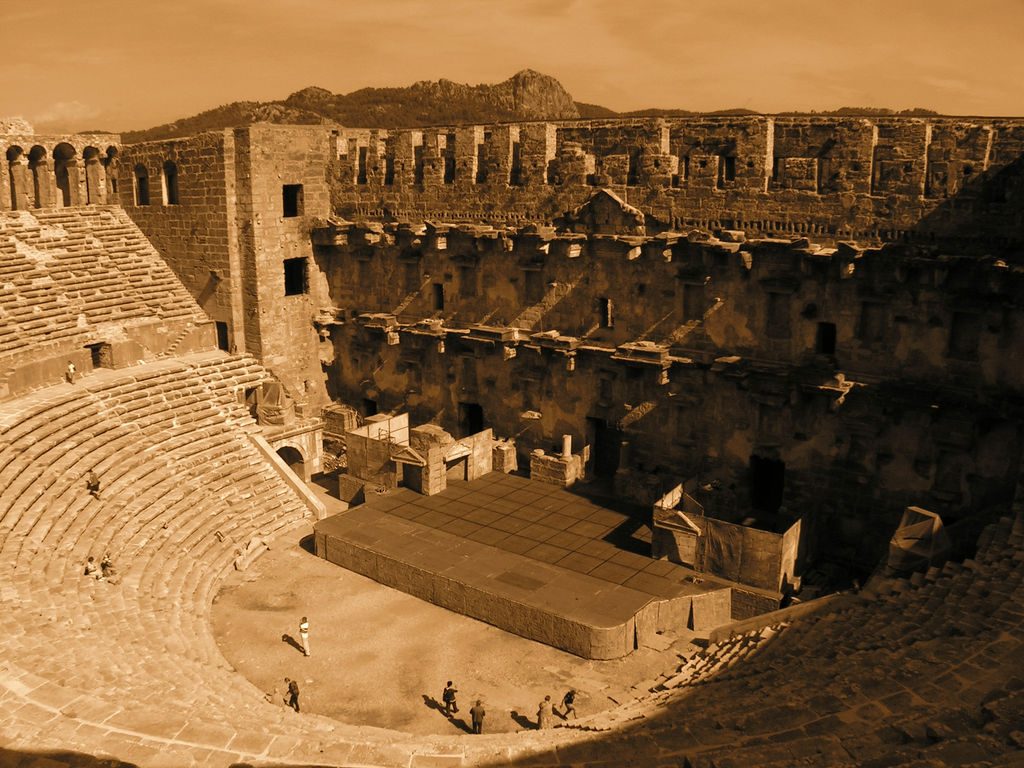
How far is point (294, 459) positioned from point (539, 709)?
11.6 meters

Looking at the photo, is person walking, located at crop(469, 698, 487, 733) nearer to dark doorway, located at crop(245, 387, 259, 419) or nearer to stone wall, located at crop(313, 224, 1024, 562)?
stone wall, located at crop(313, 224, 1024, 562)

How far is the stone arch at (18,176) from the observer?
22.4m

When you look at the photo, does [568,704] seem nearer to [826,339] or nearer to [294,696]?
[294,696]

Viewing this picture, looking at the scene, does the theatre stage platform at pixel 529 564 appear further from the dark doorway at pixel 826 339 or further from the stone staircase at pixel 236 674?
the dark doorway at pixel 826 339

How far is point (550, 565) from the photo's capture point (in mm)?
16531

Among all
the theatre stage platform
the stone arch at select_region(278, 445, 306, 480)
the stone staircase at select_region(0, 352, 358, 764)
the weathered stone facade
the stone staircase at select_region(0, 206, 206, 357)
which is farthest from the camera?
the stone arch at select_region(278, 445, 306, 480)

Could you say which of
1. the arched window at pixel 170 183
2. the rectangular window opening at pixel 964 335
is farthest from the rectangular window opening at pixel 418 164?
the rectangular window opening at pixel 964 335

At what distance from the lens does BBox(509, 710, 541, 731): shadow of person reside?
12.7 meters

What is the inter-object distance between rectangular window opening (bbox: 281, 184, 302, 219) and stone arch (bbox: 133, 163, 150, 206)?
397cm

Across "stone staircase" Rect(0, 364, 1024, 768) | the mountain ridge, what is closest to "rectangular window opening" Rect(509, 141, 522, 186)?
"stone staircase" Rect(0, 364, 1024, 768)

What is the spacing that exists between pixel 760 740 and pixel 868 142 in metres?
11.1

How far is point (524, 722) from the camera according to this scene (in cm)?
1283

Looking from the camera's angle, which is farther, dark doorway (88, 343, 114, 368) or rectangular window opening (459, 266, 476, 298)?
rectangular window opening (459, 266, 476, 298)

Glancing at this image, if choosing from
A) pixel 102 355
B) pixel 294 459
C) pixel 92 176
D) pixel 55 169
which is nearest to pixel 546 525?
pixel 294 459
